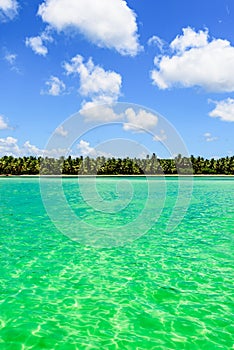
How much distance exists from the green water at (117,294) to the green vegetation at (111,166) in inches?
4823

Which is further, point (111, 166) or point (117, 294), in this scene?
point (111, 166)

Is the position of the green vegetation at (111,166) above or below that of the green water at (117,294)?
above

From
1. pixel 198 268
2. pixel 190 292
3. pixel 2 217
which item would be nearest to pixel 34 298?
pixel 190 292

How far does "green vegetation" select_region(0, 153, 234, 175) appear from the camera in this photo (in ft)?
452

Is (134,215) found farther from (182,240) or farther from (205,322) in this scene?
(205,322)

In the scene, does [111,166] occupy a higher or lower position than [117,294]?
higher

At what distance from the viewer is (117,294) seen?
970cm

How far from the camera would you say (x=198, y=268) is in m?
12.0

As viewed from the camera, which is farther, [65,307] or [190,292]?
[190,292]

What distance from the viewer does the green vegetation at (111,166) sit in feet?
452

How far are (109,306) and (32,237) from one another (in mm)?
9193

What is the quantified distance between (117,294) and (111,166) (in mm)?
132878

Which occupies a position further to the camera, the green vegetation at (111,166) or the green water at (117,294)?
the green vegetation at (111,166)

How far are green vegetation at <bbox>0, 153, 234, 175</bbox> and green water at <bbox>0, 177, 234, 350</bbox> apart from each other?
122495mm
